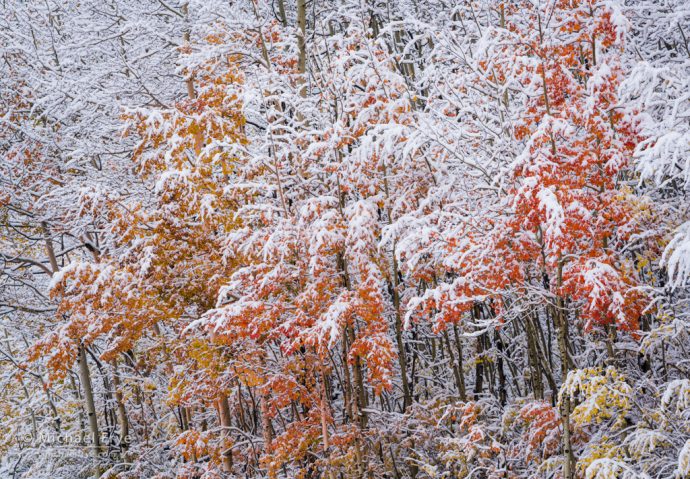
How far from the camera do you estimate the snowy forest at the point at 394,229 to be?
19.0 feet

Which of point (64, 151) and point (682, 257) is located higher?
point (64, 151)

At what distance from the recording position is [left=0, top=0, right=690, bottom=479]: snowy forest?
5.78 meters

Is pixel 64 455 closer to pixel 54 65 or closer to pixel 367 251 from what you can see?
pixel 54 65

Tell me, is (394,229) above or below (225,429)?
above

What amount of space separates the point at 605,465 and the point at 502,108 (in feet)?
13.0

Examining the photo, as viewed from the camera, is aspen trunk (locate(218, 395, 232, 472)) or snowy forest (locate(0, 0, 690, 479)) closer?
snowy forest (locate(0, 0, 690, 479))

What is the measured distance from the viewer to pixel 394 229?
650 cm

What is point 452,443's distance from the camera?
7469mm

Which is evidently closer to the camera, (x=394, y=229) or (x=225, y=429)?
(x=394, y=229)

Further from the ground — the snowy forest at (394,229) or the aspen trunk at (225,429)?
the snowy forest at (394,229)

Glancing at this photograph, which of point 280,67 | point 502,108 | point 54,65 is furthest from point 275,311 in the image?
point 54,65

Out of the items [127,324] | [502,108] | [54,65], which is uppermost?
[54,65]

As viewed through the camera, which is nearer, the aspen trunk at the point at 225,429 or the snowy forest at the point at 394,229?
the snowy forest at the point at 394,229

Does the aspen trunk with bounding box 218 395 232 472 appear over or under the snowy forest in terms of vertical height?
under
